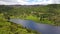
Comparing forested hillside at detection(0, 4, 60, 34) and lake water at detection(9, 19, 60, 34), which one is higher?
forested hillside at detection(0, 4, 60, 34)

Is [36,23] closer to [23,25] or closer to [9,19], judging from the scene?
[23,25]

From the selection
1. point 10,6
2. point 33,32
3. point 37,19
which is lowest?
point 33,32

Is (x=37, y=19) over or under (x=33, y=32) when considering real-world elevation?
over

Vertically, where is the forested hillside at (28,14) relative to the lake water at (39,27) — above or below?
above

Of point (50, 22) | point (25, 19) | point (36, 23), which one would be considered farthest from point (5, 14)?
point (50, 22)
